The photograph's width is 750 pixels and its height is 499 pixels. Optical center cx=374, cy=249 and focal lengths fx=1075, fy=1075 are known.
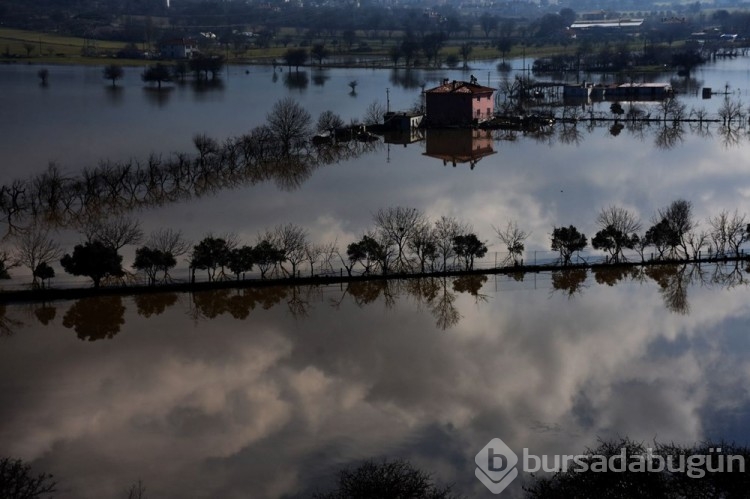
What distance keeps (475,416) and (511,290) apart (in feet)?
4.72

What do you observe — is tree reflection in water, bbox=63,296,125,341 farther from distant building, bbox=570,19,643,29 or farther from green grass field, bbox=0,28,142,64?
distant building, bbox=570,19,643,29

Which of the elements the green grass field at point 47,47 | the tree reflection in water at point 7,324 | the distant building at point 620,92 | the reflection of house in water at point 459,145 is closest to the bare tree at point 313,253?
the tree reflection in water at point 7,324

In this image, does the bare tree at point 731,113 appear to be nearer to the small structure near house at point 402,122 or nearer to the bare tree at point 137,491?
the small structure near house at point 402,122

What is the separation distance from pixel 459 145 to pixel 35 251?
4.84m

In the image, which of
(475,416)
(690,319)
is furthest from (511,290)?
(475,416)

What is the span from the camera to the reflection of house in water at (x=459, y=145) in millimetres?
8731

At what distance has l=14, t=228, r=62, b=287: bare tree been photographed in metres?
5.17

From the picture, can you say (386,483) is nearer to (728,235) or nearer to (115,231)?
(115,231)

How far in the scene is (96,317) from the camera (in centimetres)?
471

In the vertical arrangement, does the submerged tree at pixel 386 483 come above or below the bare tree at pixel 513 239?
below

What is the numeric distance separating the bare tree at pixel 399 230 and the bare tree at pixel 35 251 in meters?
1.67

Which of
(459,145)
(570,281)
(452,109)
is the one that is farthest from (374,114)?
(570,281)

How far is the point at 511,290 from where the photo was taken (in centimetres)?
504

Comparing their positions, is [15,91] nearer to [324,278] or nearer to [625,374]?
[324,278]
